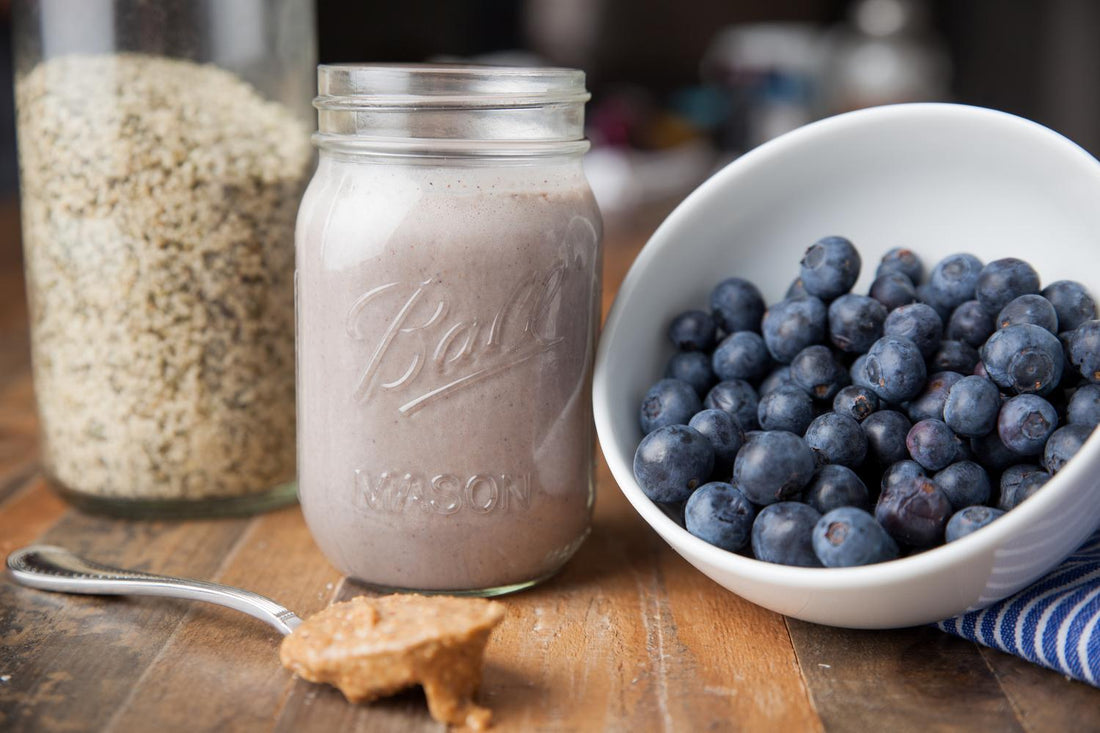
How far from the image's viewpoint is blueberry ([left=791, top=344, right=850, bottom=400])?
2.68 ft

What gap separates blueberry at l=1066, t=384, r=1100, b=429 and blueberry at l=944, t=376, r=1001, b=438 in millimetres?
48

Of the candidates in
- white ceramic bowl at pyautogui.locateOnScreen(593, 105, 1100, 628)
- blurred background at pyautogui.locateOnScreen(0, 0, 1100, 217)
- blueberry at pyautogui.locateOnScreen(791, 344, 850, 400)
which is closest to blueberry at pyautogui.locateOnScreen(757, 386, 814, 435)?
blueberry at pyautogui.locateOnScreen(791, 344, 850, 400)

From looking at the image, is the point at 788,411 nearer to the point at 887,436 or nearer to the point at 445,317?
the point at 887,436

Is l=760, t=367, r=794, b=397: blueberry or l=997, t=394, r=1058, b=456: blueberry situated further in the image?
l=760, t=367, r=794, b=397: blueberry

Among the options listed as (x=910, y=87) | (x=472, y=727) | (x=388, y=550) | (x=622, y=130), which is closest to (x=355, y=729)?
(x=472, y=727)

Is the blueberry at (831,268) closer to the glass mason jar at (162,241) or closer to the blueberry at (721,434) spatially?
the blueberry at (721,434)

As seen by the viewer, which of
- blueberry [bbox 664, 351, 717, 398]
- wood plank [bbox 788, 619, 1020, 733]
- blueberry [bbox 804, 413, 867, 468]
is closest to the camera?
wood plank [bbox 788, 619, 1020, 733]

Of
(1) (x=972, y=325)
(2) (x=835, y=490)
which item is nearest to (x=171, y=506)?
(2) (x=835, y=490)

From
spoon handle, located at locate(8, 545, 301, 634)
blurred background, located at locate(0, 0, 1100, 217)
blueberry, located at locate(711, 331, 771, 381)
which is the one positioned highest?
blurred background, located at locate(0, 0, 1100, 217)

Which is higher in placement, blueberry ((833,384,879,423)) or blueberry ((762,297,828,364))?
blueberry ((762,297,828,364))

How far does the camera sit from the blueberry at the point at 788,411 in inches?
31.4

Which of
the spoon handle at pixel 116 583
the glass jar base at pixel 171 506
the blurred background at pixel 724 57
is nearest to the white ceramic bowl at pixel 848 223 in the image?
the spoon handle at pixel 116 583

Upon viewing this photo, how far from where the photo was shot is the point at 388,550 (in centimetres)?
82

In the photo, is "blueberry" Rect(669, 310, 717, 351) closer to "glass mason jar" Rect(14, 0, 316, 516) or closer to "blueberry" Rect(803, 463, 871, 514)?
"blueberry" Rect(803, 463, 871, 514)
